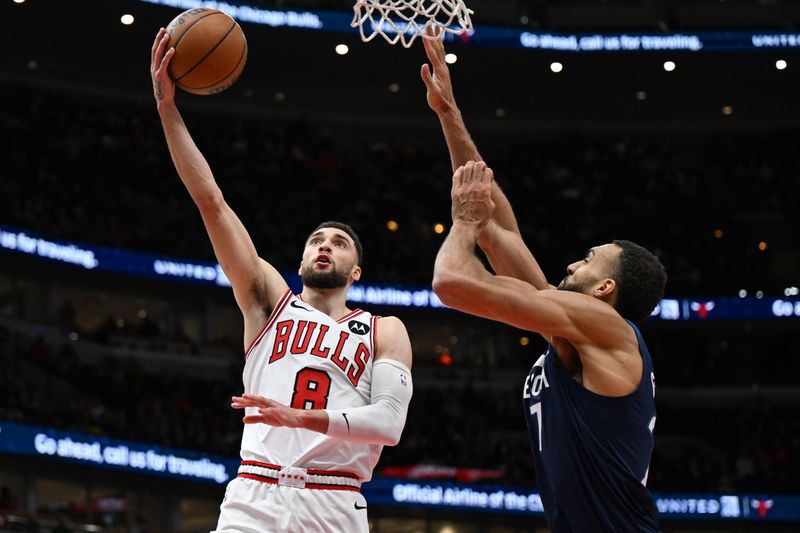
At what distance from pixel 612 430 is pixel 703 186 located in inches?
925

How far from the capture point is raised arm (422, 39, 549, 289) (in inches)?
199

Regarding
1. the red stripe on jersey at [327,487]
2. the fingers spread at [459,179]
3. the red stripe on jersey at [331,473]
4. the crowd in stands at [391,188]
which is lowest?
the red stripe on jersey at [327,487]

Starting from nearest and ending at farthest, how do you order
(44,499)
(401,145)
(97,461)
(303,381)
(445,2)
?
(303,381)
(445,2)
(97,461)
(44,499)
(401,145)

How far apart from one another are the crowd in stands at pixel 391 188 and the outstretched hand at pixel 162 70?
16.3 meters

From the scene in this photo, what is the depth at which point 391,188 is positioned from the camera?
2623 centimetres

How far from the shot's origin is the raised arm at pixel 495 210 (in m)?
5.07

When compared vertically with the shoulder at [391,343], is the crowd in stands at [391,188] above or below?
above

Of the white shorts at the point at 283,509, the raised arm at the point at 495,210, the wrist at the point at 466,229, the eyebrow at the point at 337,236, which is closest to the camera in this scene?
the wrist at the point at 466,229

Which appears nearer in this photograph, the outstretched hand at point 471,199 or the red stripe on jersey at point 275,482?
the outstretched hand at point 471,199

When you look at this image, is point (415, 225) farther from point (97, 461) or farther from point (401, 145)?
point (97, 461)

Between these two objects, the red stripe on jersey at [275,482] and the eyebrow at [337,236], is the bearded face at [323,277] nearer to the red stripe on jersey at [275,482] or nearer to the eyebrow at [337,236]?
the eyebrow at [337,236]

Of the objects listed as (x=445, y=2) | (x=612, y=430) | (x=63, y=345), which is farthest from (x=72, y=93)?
(x=612, y=430)

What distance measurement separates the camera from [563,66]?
1000 inches

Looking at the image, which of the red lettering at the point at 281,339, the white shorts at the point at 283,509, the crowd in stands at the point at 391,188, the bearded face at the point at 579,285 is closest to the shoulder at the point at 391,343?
the red lettering at the point at 281,339
